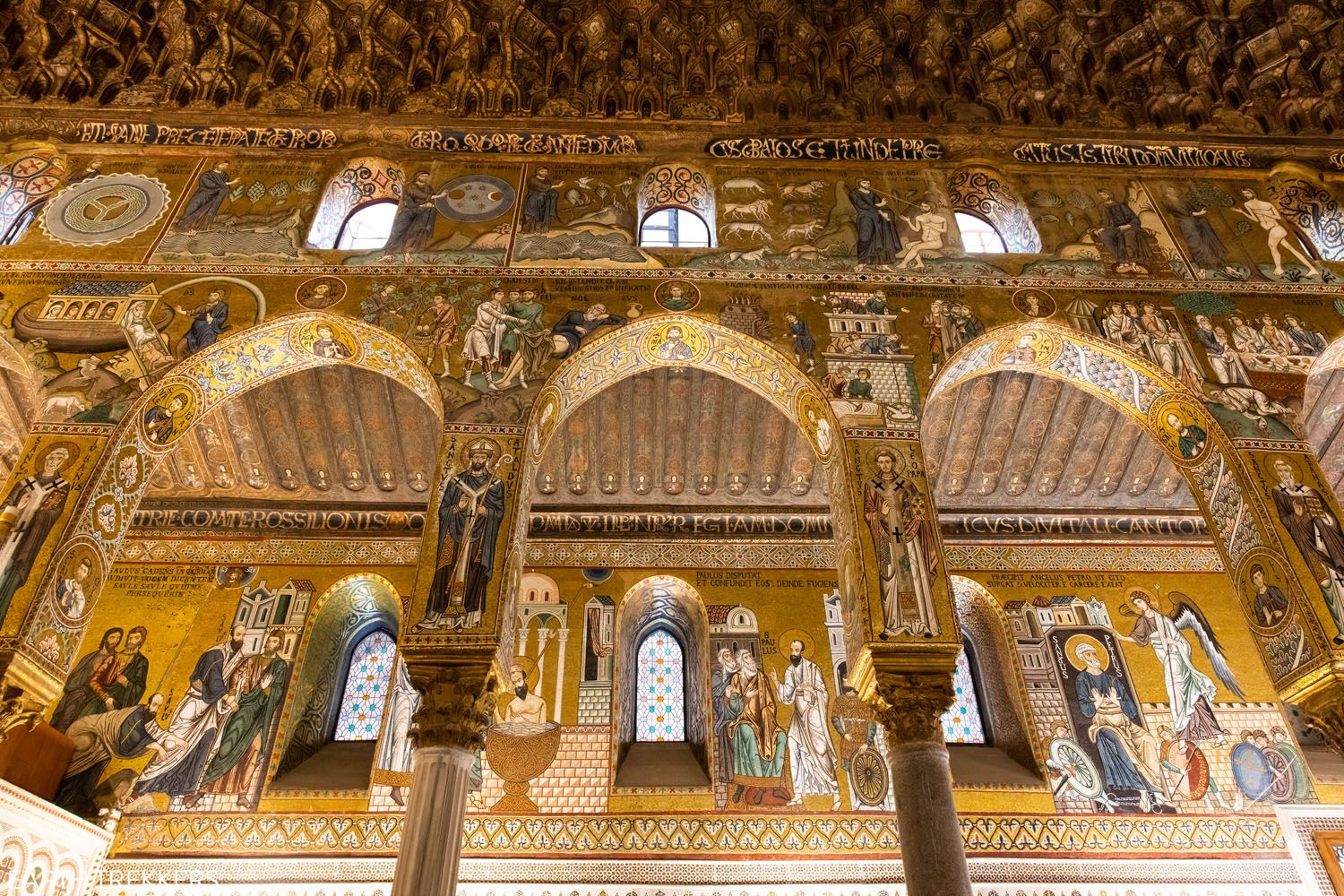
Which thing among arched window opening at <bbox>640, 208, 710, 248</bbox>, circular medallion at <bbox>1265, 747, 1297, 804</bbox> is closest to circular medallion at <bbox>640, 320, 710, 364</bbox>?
arched window opening at <bbox>640, 208, 710, 248</bbox>

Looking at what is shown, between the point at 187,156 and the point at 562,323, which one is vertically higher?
the point at 187,156

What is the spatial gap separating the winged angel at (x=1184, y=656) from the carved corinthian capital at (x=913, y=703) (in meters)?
5.82

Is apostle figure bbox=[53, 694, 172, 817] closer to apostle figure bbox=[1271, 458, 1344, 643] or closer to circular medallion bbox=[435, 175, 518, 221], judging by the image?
circular medallion bbox=[435, 175, 518, 221]

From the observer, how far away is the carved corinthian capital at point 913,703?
238 inches

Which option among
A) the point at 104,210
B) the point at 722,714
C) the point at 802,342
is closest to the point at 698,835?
the point at 722,714

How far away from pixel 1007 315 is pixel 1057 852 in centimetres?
572

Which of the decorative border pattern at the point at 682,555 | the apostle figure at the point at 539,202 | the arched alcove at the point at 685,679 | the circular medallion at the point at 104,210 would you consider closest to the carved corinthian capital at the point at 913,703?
the arched alcove at the point at 685,679

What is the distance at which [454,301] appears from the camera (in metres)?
8.12

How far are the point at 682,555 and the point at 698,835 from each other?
339cm

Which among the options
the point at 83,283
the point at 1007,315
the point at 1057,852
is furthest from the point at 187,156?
the point at 1057,852

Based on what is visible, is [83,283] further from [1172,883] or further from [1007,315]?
[1172,883]

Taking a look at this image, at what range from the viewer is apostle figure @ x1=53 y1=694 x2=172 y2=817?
914 centimetres

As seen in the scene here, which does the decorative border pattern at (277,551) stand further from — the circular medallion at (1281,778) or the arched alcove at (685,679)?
the circular medallion at (1281,778)

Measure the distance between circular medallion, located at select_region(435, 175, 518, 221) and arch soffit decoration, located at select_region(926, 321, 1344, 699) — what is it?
15.8ft
